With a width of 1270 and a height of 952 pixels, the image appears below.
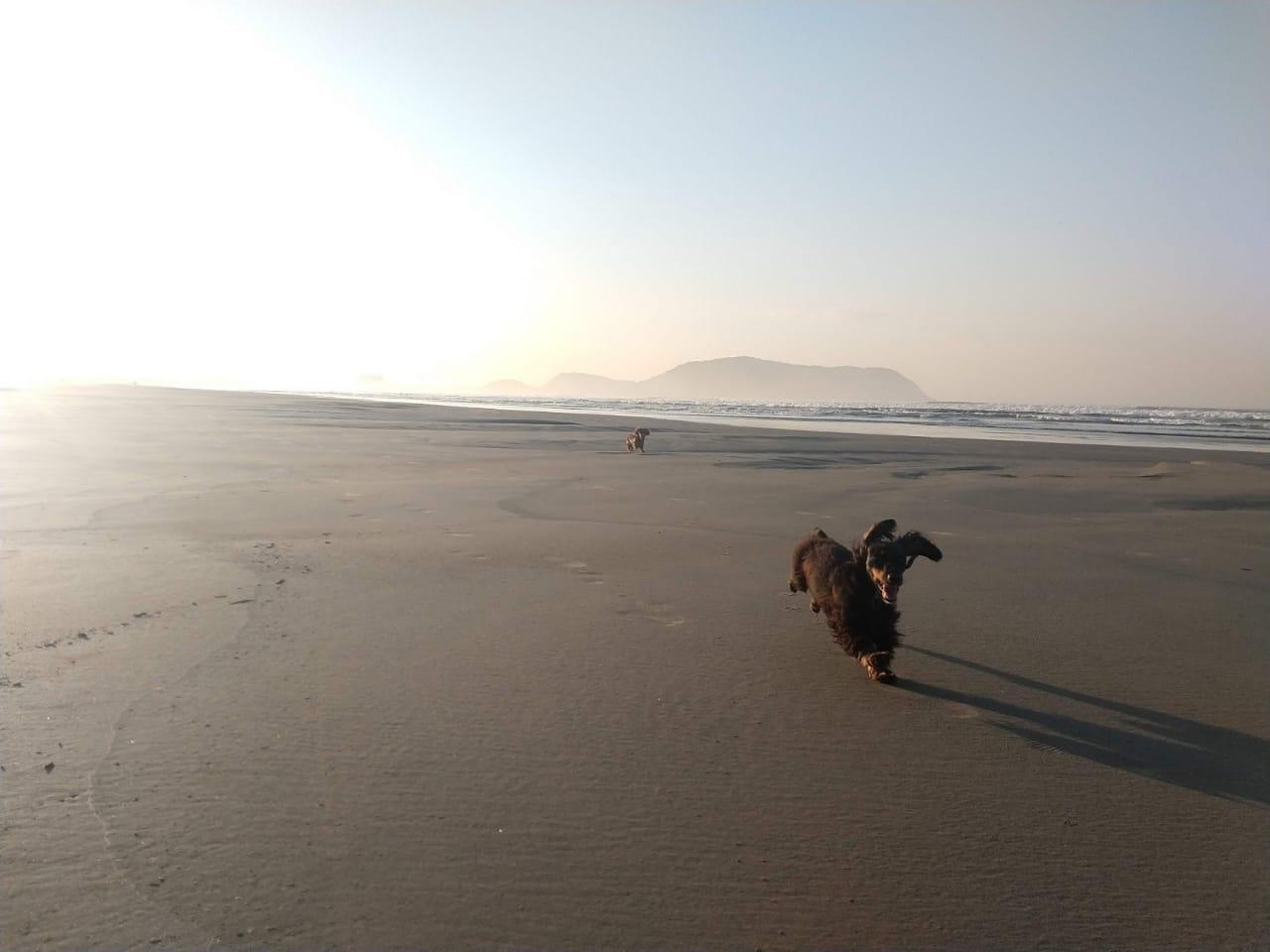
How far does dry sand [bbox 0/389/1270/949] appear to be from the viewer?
9.11ft

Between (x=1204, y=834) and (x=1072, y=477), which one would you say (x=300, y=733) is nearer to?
(x=1204, y=834)

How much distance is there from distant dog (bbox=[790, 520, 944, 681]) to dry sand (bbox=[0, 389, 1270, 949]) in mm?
217

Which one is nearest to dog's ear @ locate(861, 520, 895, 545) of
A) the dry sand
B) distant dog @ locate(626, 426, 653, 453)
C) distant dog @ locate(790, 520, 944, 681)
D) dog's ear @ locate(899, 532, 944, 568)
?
distant dog @ locate(790, 520, 944, 681)

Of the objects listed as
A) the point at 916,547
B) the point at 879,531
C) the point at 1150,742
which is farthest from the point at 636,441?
the point at 1150,742

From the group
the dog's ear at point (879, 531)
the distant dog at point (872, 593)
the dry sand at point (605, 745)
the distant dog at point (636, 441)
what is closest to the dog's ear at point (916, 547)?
the distant dog at point (872, 593)

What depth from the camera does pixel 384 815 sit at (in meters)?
3.27

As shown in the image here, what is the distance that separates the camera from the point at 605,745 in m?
3.98

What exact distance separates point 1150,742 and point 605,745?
8.70 ft

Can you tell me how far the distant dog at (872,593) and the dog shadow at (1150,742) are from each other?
315 mm

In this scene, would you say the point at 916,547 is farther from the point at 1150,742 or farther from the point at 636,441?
the point at 636,441

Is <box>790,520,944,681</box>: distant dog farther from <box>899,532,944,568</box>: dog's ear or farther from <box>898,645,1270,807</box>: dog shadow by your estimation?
<box>898,645,1270,807</box>: dog shadow

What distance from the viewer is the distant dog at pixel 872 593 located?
16.4ft

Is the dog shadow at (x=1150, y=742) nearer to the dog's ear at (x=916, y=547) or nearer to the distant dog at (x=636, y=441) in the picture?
the dog's ear at (x=916, y=547)

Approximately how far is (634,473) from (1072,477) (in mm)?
7990
